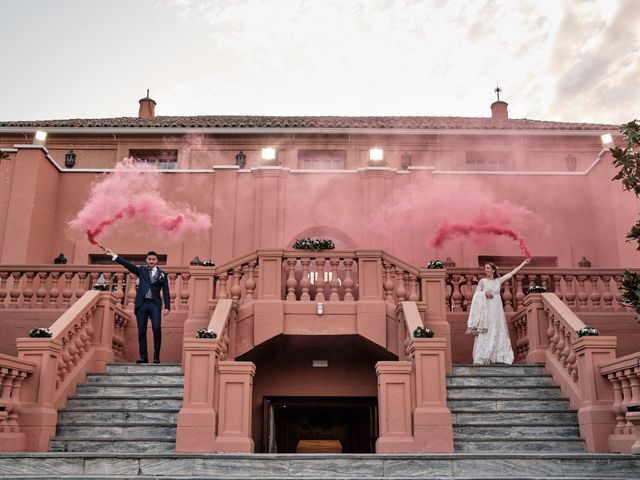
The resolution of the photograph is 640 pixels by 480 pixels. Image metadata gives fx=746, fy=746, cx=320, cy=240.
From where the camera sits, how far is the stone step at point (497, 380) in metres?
11.3

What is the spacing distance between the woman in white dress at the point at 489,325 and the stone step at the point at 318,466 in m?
4.33

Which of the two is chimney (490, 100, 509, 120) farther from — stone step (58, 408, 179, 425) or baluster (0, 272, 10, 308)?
stone step (58, 408, 179, 425)

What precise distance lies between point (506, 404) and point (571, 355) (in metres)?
1.16

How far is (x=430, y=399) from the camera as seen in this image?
9695 mm

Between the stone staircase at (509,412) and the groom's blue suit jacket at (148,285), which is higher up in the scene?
the groom's blue suit jacket at (148,285)

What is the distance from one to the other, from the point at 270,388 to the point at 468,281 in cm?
424

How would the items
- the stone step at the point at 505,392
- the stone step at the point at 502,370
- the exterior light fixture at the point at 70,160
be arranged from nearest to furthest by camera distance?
1. the stone step at the point at 505,392
2. the stone step at the point at 502,370
3. the exterior light fixture at the point at 70,160

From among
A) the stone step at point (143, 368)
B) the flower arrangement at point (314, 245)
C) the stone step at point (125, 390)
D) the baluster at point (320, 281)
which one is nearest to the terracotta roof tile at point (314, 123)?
the flower arrangement at point (314, 245)

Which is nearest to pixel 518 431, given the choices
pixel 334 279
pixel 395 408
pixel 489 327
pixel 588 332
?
pixel 588 332

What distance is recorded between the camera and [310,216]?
64.5 ft

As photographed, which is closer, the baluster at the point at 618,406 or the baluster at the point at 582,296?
the baluster at the point at 618,406

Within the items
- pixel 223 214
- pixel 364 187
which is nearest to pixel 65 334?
pixel 223 214

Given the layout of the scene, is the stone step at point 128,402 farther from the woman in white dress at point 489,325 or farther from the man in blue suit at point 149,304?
the woman in white dress at point 489,325

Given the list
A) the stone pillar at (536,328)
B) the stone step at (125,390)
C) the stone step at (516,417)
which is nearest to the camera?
the stone step at (516,417)
